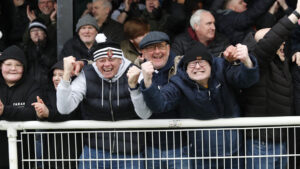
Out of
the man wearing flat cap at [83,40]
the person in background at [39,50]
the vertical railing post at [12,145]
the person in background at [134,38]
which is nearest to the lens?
the vertical railing post at [12,145]

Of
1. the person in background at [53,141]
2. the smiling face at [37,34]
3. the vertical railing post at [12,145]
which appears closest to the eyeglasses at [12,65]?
the person in background at [53,141]

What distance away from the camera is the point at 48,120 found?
4.54 meters

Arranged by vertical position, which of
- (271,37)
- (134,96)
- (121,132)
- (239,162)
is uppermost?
(271,37)

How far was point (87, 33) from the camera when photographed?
20.8 ft

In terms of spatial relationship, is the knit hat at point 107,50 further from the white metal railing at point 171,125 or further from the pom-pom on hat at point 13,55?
the pom-pom on hat at point 13,55

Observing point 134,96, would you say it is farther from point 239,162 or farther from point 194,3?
point 194,3

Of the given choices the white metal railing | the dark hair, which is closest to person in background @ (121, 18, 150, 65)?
the dark hair

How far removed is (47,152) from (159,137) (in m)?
1.00

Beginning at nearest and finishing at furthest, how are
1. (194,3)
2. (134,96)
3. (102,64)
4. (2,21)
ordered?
(134,96) < (102,64) < (194,3) < (2,21)

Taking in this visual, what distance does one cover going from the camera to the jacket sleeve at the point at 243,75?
4.42 meters

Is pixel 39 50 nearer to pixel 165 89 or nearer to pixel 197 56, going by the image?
pixel 165 89

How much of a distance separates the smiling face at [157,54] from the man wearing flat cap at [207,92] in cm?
33

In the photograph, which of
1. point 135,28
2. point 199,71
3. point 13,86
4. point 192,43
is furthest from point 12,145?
point 192,43

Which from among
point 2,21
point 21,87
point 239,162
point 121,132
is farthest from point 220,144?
point 2,21
